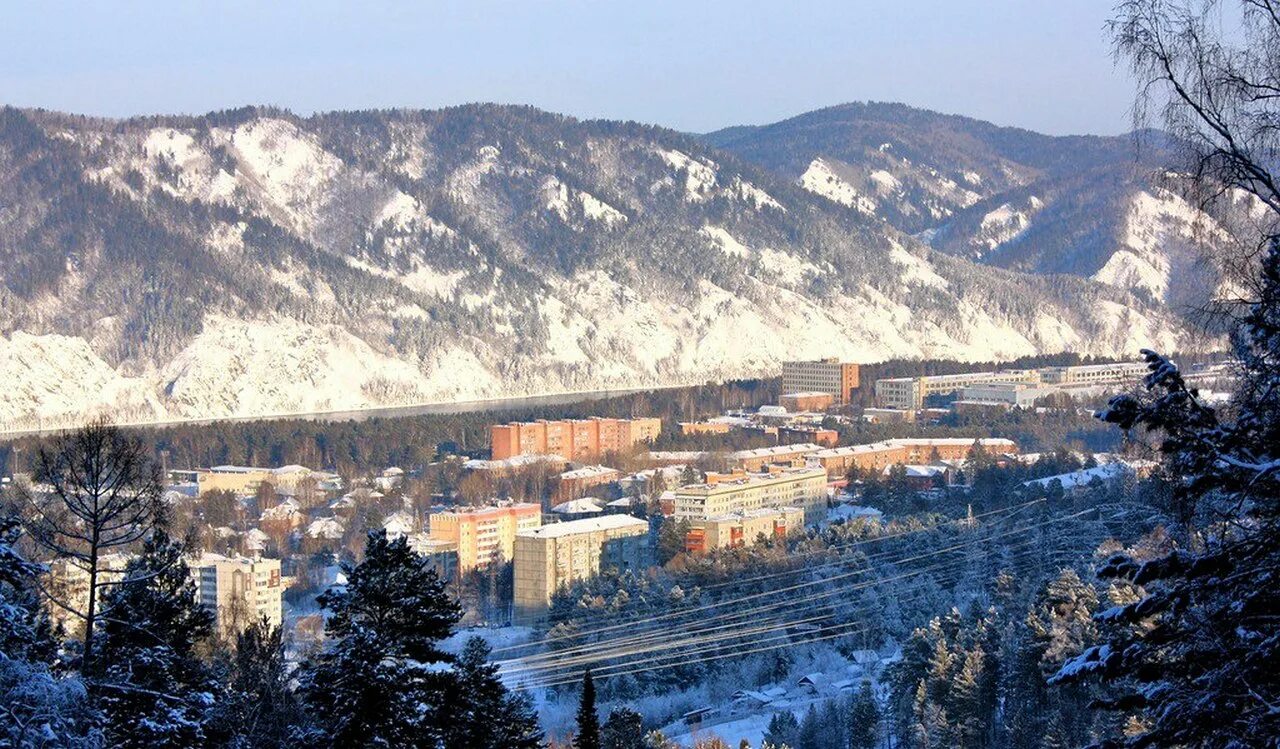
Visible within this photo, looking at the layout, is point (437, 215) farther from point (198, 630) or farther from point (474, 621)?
point (198, 630)

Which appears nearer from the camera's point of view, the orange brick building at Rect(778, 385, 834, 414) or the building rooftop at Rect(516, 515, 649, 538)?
the building rooftop at Rect(516, 515, 649, 538)

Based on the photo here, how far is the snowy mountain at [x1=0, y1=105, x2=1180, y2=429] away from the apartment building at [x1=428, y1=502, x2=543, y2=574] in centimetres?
4594

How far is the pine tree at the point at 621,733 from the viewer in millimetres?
21911

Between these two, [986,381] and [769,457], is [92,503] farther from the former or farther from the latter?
[986,381]

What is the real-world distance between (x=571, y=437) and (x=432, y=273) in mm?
54704

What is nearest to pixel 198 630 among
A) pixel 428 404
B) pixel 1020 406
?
pixel 1020 406

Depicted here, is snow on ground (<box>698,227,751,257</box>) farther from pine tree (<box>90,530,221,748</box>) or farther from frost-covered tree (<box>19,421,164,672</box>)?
frost-covered tree (<box>19,421,164,672</box>)

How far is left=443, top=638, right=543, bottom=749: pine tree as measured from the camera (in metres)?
12.2

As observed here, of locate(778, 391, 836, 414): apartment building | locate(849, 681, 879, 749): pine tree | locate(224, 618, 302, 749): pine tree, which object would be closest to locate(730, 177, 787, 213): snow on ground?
locate(778, 391, 836, 414): apartment building

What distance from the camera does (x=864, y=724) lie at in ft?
90.0

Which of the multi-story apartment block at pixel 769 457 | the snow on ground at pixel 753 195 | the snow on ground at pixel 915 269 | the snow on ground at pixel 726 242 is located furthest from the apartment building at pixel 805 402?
the snow on ground at pixel 753 195

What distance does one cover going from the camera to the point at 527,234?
13862 cm

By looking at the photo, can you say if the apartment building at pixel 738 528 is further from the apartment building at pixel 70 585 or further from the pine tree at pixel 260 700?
the pine tree at pixel 260 700

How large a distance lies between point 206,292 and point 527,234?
36722mm
